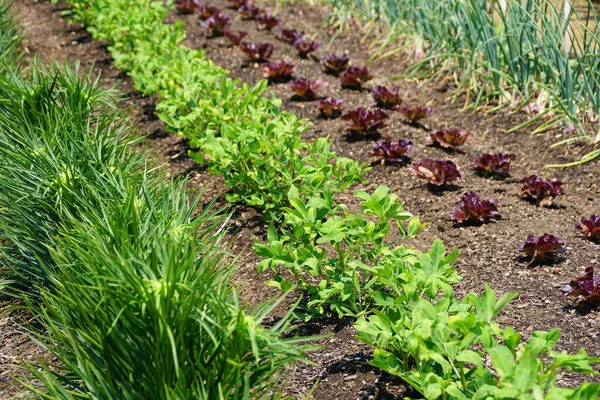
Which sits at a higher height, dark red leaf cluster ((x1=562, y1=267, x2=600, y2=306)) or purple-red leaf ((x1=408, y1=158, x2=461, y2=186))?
dark red leaf cluster ((x1=562, y1=267, x2=600, y2=306))

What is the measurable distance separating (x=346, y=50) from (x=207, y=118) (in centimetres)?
250

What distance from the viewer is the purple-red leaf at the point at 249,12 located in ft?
23.7

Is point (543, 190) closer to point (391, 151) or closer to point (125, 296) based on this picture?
point (391, 151)

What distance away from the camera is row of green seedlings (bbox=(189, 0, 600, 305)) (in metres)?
3.53

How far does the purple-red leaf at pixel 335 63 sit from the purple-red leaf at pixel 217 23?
1.33m

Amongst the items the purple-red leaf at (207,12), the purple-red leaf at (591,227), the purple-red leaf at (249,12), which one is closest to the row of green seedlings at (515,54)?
the purple-red leaf at (591,227)

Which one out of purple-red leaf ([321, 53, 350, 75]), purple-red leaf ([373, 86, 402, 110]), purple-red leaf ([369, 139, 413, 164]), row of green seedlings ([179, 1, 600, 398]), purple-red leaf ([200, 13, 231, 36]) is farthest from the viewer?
purple-red leaf ([200, 13, 231, 36])

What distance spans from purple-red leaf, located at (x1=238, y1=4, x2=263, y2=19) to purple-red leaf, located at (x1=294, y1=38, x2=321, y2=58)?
1.07 meters

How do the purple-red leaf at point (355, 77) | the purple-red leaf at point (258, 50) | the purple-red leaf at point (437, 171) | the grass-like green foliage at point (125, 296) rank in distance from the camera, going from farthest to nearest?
1. the purple-red leaf at point (258, 50)
2. the purple-red leaf at point (355, 77)
3. the purple-red leaf at point (437, 171)
4. the grass-like green foliage at point (125, 296)

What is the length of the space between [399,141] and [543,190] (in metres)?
0.94

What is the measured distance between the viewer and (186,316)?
2125 millimetres

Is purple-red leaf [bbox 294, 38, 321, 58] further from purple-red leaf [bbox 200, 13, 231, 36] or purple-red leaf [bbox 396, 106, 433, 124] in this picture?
purple-red leaf [bbox 396, 106, 433, 124]

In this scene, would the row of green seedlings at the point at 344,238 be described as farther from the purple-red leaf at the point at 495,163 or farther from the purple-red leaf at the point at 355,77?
the purple-red leaf at the point at 355,77

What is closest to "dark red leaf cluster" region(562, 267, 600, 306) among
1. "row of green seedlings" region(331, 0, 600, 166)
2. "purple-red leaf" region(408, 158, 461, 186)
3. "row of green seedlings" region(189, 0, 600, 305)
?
"row of green seedlings" region(189, 0, 600, 305)
